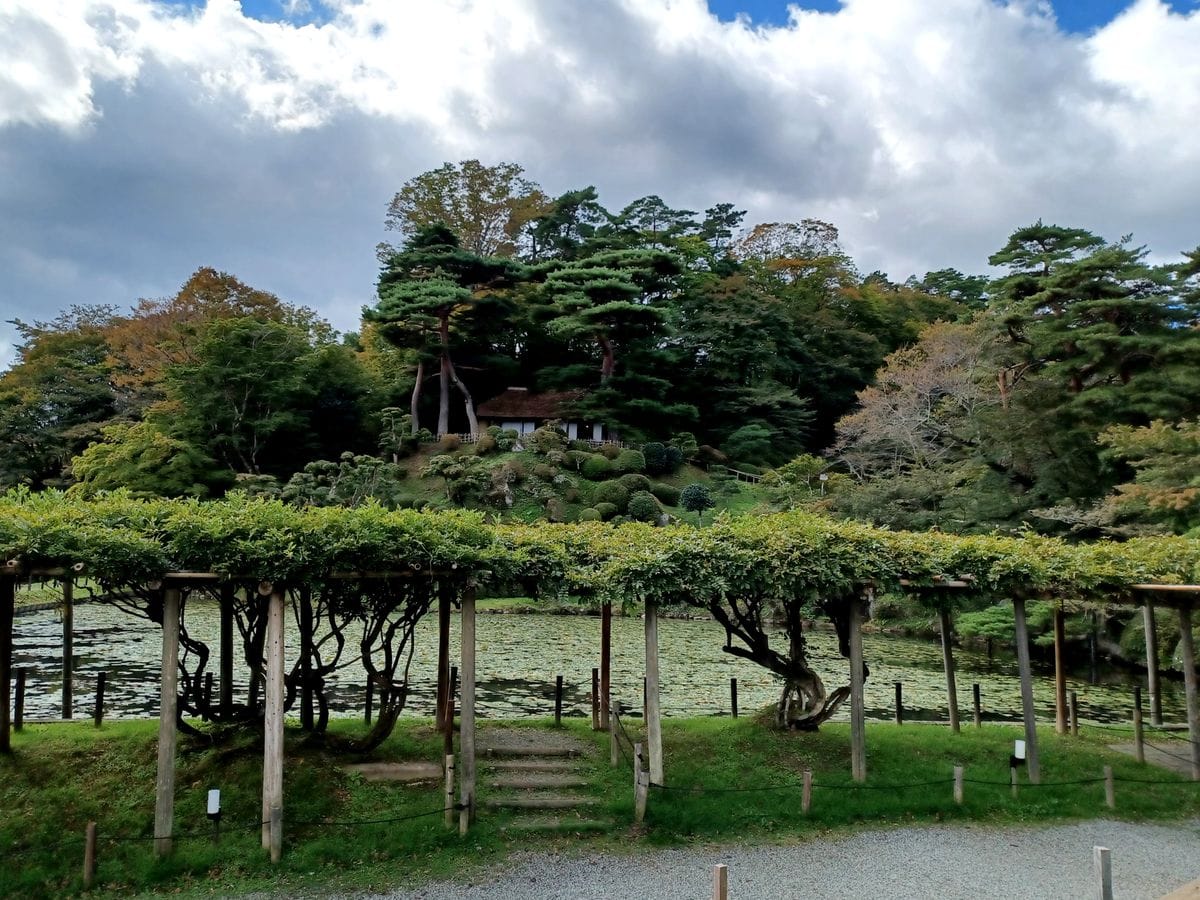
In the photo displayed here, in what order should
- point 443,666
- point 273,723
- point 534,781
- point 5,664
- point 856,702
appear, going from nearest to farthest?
point 273,723 → point 534,781 → point 856,702 → point 5,664 → point 443,666

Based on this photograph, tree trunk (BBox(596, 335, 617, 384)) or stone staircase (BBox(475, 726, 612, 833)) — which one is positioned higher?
tree trunk (BBox(596, 335, 617, 384))

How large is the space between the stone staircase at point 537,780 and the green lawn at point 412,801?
19 centimetres

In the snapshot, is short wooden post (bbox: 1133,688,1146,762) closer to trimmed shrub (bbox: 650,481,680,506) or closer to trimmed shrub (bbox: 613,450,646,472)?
trimmed shrub (bbox: 650,481,680,506)

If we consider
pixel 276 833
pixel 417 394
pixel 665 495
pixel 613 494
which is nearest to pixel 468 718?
pixel 276 833

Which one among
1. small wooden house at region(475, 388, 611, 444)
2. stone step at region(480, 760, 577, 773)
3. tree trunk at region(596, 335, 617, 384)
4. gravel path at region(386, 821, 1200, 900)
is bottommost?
gravel path at region(386, 821, 1200, 900)

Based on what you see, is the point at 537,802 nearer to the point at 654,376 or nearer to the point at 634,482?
the point at 634,482

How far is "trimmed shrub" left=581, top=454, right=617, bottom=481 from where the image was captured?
36562 mm

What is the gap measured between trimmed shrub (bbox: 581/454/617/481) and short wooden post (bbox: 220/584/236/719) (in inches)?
1033

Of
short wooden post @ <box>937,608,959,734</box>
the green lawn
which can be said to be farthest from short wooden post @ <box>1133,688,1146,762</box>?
short wooden post @ <box>937,608,959,734</box>

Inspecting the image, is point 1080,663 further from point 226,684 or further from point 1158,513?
point 226,684

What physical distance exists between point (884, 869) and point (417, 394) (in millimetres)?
37948

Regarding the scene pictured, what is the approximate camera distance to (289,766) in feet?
30.0

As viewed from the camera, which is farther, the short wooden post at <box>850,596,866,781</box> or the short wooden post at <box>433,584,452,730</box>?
the short wooden post at <box>433,584,452,730</box>

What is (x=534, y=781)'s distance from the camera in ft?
31.1
